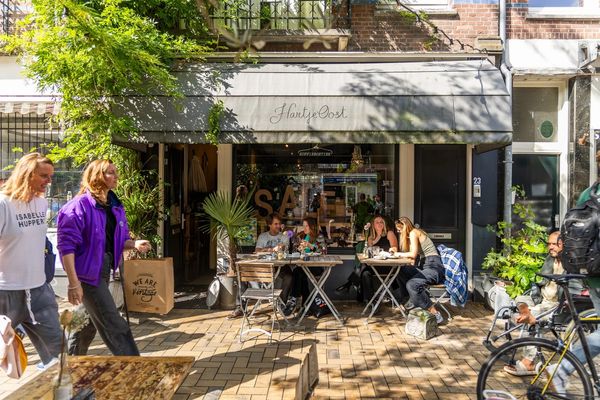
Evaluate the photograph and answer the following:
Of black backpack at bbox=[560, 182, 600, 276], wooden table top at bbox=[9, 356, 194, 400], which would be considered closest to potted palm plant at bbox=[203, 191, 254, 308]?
wooden table top at bbox=[9, 356, 194, 400]

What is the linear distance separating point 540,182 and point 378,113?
3.56 meters

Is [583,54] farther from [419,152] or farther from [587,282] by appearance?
[587,282]

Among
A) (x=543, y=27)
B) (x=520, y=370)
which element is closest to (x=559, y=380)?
(x=520, y=370)

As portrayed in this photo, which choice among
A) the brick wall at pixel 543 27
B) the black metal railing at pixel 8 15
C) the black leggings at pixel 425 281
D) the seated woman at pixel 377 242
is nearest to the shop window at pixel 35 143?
the black metal railing at pixel 8 15

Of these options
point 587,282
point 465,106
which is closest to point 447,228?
point 465,106

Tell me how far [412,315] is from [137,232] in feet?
13.1

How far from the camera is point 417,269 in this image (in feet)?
23.1

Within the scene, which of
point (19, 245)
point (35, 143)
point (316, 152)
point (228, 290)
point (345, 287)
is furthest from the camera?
point (316, 152)

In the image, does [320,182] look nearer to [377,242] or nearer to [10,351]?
[377,242]

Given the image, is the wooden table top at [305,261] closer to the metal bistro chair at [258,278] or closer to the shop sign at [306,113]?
the metal bistro chair at [258,278]

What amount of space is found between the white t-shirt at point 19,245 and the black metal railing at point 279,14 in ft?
15.5

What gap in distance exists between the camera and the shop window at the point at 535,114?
8.41 meters

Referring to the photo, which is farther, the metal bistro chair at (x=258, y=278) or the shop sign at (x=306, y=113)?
the shop sign at (x=306, y=113)

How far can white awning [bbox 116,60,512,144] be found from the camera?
6.59 meters
